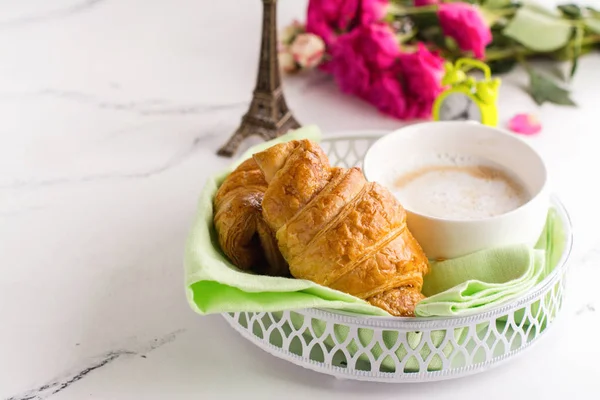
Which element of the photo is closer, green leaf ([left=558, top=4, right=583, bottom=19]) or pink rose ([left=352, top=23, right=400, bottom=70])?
pink rose ([left=352, top=23, right=400, bottom=70])

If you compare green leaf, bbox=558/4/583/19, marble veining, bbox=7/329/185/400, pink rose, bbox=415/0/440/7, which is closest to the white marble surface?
marble veining, bbox=7/329/185/400

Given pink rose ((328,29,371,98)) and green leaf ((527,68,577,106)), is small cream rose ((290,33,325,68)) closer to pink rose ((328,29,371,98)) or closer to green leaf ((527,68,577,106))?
pink rose ((328,29,371,98))

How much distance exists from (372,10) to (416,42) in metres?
0.15

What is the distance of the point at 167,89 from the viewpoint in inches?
63.6

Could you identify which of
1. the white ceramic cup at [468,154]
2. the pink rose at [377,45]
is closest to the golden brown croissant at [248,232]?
the white ceramic cup at [468,154]

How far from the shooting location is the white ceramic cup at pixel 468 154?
37.5 inches

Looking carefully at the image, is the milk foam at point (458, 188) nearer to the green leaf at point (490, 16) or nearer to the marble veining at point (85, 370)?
the marble veining at point (85, 370)

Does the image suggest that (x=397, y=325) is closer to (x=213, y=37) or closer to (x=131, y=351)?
(x=131, y=351)

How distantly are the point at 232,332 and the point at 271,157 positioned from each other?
0.75ft

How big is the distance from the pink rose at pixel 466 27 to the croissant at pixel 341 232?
726mm

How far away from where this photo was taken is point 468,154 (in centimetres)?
115

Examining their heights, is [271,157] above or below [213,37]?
above

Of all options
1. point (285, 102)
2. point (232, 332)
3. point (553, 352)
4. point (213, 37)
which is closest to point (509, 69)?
point (285, 102)

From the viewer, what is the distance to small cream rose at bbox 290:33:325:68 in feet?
5.17
